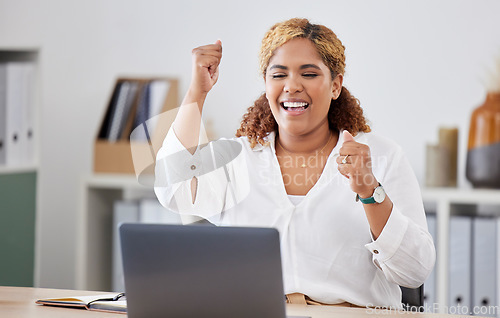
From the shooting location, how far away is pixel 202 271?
112 cm

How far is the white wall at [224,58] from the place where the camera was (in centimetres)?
271

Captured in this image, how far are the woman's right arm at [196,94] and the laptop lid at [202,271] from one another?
0.49 meters

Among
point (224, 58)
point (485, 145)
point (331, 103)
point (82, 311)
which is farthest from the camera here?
point (224, 58)

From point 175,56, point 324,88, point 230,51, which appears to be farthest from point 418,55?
point 324,88

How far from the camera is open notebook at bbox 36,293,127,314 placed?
4.62ft

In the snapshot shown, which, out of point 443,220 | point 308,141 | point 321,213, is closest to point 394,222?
point 321,213

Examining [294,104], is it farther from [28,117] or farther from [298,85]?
[28,117]

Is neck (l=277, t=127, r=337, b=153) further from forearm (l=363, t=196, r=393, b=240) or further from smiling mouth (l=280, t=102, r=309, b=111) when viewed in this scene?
forearm (l=363, t=196, r=393, b=240)

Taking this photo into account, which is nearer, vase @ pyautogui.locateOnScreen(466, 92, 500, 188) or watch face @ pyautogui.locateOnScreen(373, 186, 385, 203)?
watch face @ pyautogui.locateOnScreen(373, 186, 385, 203)

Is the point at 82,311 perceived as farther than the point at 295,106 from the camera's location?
No

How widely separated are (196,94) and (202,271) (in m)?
0.59

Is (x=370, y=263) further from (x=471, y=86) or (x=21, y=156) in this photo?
(x=21, y=156)

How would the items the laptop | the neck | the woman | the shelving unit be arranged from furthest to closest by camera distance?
the shelving unit
the neck
the woman
the laptop

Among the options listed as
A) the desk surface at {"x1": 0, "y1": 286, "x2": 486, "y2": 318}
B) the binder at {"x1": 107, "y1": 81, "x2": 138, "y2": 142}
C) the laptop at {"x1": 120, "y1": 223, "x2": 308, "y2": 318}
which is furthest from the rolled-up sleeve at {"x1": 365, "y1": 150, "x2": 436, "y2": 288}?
the binder at {"x1": 107, "y1": 81, "x2": 138, "y2": 142}
